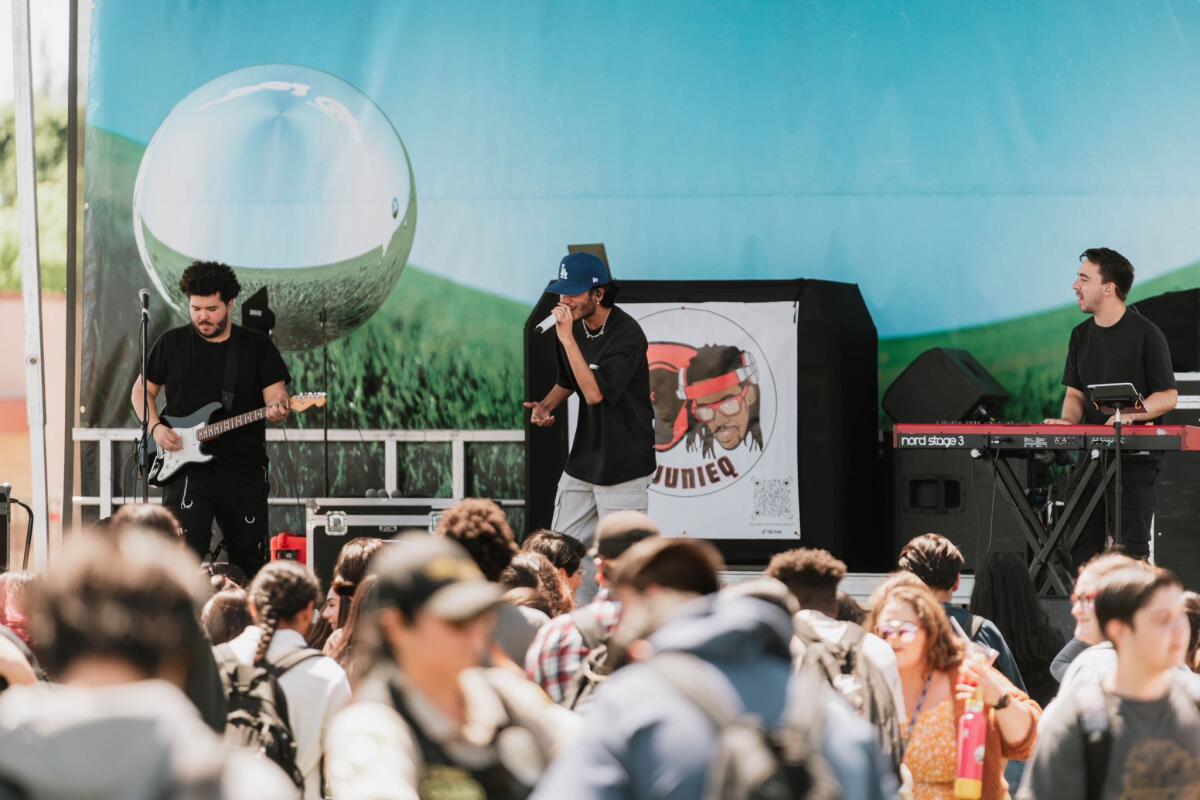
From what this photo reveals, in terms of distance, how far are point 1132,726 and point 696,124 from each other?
22.6 feet

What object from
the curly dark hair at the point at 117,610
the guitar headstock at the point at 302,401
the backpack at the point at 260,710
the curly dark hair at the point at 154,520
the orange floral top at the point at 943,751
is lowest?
the orange floral top at the point at 943,751

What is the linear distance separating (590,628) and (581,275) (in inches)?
141

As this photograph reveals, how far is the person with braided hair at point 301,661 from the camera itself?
365 cm

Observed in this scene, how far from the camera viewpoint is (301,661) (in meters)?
3.75

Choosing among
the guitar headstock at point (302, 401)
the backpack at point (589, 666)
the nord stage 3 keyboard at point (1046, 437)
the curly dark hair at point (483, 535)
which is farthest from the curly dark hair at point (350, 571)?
the nord stage 3 keyboard at point (1046, 437)

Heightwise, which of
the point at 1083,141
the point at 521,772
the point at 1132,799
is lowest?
the point at 1132,799

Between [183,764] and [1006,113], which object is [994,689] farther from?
[1006,113]

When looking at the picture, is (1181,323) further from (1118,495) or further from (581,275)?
(581,275)

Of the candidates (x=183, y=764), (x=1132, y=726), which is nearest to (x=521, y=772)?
(x=183, y=764)

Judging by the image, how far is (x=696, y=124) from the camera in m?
9.62

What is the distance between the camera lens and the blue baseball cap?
23.4ft

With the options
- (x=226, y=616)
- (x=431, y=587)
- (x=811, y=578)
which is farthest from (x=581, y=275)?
(x=431, y=587)

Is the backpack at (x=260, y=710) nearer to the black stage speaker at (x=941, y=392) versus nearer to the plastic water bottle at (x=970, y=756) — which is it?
the plastic water bottle at (x=970, y=756)

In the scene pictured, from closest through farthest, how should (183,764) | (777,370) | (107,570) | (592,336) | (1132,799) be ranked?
1. (183,764)
2. (107,570)
3. (1132,799)
4. (592,336)
5. (777,370)
